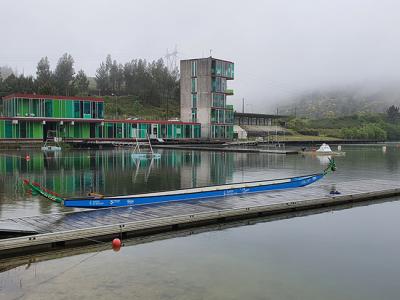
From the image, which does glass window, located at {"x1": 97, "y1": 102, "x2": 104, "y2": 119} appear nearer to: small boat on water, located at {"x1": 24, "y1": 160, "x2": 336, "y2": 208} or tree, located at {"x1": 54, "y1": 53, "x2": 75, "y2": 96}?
tree, located at {"x1": 54, "y1": 53, "x2": 75, "y2": 96}

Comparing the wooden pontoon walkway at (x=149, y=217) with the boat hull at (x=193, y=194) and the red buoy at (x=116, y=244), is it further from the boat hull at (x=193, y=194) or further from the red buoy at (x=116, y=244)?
the red buoy at (x=116, y=244)

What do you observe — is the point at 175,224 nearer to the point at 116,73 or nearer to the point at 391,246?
the point at 391,246

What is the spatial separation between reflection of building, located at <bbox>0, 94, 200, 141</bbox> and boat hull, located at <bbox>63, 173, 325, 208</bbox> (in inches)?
2325

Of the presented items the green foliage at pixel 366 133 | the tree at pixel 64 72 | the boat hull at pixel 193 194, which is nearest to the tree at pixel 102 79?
the tree at pixel 64 72

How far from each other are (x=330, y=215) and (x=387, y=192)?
6.86 metres

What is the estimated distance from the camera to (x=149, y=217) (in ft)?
56.7

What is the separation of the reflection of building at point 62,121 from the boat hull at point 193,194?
59045 mm

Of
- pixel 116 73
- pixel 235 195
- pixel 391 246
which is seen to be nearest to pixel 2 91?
pixel 116 73

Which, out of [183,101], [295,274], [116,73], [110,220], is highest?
[116,73]

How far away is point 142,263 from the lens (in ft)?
44.8

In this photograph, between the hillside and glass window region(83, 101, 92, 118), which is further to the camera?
the hillside

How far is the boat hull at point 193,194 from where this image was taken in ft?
60.2

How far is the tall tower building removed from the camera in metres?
99.1

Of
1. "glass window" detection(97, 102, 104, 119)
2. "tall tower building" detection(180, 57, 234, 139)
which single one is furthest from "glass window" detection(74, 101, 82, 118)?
"tall tower building" detection(180, 57, 234, 139)
